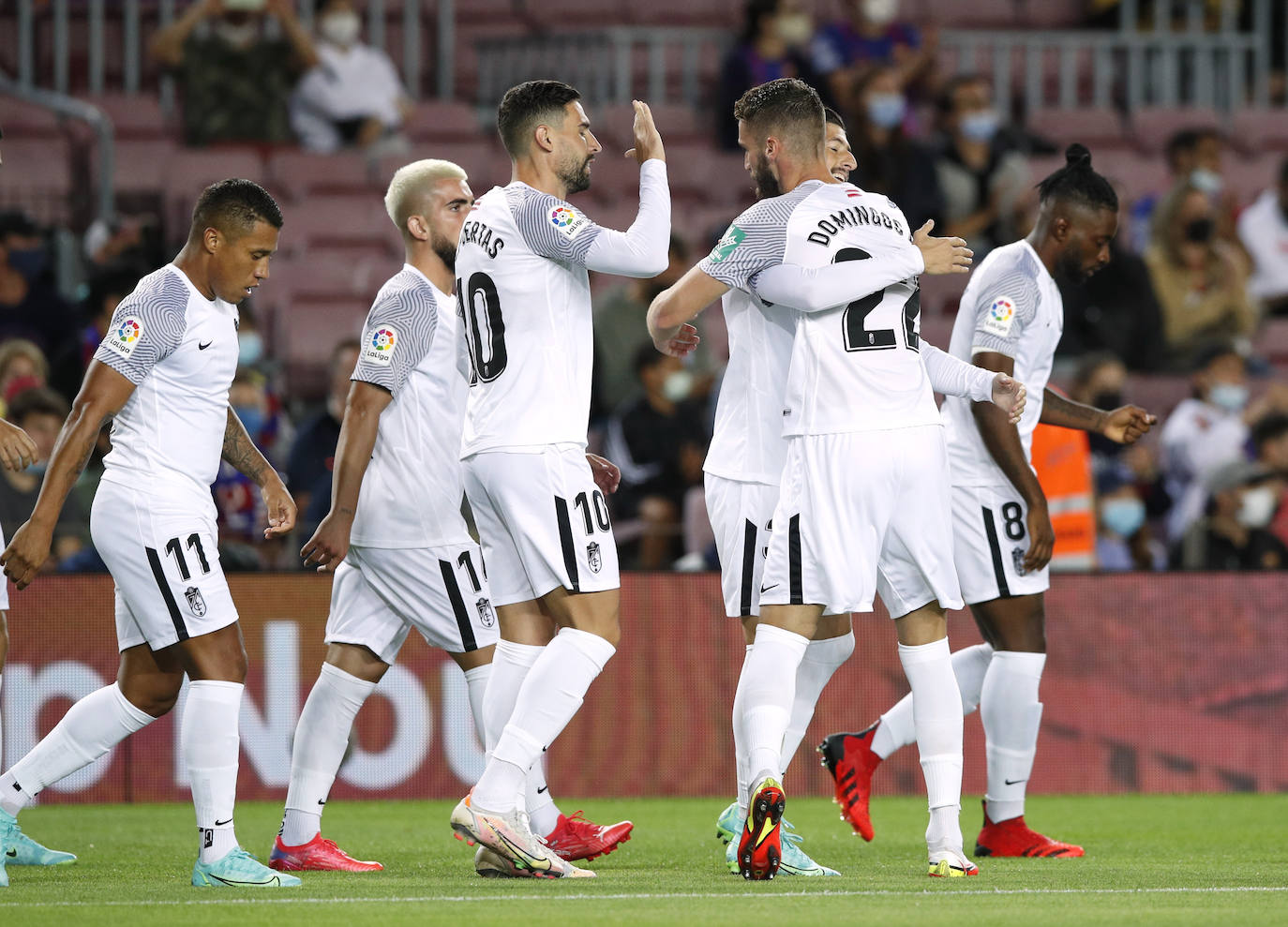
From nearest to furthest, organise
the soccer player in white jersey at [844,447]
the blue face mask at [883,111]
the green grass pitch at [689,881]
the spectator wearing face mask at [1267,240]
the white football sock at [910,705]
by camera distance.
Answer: the green grass pitch at [689,881]
the soccer player in white jersey at [844,447]
the white football sock at [910,705]
the blue face mask at [883,111]
the spectator wearing face mask at [1267,240]

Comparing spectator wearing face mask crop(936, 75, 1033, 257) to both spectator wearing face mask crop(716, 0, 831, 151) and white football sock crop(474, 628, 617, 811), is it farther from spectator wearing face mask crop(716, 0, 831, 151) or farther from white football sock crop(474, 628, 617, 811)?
white football sock crop(474, 628, 617, 811)

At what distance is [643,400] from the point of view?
36.2 ft

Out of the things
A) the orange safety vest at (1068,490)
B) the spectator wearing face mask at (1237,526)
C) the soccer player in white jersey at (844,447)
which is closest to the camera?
the soccer player in white jersey at (844,447)

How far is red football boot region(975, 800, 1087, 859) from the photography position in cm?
665

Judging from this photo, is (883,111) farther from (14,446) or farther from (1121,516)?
(14,446)

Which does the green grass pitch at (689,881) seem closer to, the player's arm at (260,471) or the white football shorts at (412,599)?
the white football shorts at (412,599)

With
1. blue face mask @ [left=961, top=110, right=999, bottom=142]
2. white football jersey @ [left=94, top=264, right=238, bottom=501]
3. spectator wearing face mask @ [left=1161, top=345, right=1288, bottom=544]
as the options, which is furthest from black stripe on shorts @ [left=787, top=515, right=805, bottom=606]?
blue face mask @ [left=961, top=110, right=999, bottom=142]

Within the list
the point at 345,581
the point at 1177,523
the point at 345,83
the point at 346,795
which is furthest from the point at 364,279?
the point at 345,581

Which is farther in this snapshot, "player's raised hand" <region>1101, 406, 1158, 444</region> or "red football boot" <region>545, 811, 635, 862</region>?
"player's raised hand" <region>1101, 406, 1158, 444</region>

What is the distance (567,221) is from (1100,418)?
2.20 m

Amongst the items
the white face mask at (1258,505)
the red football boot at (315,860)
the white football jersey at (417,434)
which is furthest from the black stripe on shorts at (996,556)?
the white face mask at (1258,505)

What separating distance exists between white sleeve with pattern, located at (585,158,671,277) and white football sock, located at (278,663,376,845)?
5.82 feet

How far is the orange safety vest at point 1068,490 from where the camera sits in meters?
9.46

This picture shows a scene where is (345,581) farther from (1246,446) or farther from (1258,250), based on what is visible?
(1258,250)
